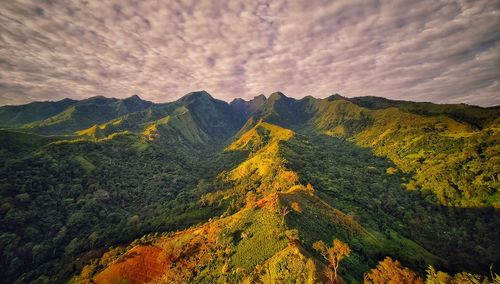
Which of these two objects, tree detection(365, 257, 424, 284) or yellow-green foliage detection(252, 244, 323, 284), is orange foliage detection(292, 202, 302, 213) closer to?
yellow-green foliage detection(252, 244, 323, 284)

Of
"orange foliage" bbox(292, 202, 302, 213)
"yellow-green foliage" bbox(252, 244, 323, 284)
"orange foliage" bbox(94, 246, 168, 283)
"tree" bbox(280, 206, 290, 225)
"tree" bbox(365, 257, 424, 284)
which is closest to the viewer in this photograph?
"tree" bbox(365, 257, 424, 284)

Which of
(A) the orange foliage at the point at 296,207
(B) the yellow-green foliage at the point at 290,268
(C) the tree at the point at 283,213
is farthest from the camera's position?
(A) the orange foliage at the point at 296,207

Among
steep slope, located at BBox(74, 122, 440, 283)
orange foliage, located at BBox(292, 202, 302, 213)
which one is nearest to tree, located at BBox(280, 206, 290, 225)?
steep slope, located at BBox(74, 122, 440, 283)

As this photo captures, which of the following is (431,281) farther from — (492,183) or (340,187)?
(492,183)

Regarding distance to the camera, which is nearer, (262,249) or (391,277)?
(391,277)

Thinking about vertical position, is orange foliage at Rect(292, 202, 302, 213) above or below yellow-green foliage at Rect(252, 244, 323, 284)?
above

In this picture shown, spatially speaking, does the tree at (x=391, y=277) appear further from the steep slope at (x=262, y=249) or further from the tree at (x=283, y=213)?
the tree at (x=283, y=213)

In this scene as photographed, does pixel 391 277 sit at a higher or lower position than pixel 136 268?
Result: higher

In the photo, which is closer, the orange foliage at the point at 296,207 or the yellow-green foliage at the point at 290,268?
→ the yellow-green foliage at the point at 290,268

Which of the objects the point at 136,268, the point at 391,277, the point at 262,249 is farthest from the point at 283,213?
the point at 136,268

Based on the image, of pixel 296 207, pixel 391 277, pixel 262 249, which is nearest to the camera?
pixel 391 277

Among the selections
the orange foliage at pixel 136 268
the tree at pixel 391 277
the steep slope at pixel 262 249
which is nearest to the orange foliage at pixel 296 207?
the steep slope at pixel 262 249

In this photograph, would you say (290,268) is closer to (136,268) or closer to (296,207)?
(296,207)
